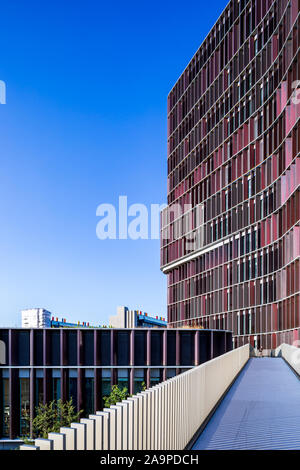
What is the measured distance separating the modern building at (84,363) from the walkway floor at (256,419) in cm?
1759

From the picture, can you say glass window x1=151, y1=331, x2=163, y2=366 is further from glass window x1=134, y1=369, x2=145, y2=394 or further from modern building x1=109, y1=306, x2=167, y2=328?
modern building x1=109, y1=306, x2=167, y2=328

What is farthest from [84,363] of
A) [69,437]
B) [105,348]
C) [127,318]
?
[127,318]

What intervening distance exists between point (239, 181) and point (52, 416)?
112 ft

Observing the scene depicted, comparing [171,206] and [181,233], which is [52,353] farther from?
[171,206]

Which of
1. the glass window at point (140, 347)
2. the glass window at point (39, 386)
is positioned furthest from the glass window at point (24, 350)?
the glass window at point (140, 347)

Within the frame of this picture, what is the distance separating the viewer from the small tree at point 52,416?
35.0m

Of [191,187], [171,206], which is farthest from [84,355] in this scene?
[171,206]

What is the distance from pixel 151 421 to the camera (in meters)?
7.80

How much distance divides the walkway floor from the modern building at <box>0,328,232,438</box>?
17590 mm

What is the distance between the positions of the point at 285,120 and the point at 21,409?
1170 inches

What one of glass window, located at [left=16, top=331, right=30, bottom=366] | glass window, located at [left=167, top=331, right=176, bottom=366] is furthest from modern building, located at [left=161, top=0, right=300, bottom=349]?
glass window, located at [left=16, top=331, right=30, bottom=366]

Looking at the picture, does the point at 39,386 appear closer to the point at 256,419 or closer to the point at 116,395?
the point at 116,395

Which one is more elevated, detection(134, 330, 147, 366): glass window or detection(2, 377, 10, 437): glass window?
detection(134, 330, 147, 366): glass window

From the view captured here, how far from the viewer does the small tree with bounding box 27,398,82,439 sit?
115 ft
